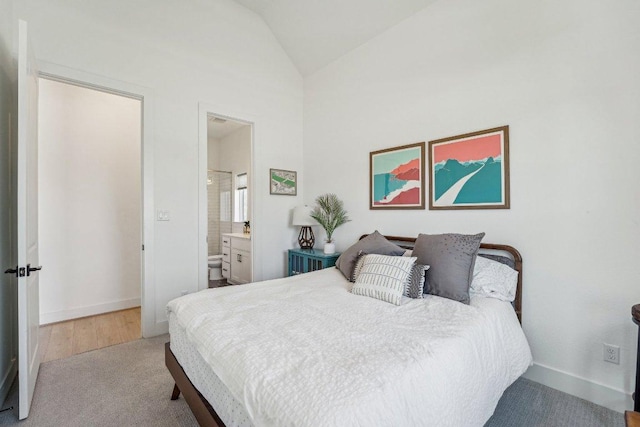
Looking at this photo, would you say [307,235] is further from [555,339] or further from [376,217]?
[555,339]

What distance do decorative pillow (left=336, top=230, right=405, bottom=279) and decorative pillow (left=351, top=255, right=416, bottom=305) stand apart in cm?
34

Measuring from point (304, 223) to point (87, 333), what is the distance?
98.4 inches

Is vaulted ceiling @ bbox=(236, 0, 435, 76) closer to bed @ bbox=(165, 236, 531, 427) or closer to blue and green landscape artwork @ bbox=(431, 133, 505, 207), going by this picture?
blue and green landscape artwork @ bbox=(431, 133, 505, 207)

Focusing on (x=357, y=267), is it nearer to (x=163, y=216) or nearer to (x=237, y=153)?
(x=163, y=216)

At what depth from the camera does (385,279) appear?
1977 mm

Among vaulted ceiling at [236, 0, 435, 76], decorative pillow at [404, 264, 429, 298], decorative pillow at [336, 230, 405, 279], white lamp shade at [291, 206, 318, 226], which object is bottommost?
decorative pillow at [404, 264, 429, 298]

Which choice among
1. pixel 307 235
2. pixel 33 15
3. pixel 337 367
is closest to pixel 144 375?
pixel 337 367

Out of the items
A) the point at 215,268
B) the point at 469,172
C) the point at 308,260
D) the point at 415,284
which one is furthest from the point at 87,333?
the point at 469,172

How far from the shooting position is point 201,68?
3123 millimetres

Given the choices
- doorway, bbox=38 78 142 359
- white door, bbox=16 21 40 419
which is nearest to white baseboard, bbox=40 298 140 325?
doorway, bbox=38 78 142 359

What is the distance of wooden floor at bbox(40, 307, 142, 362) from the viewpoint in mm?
2631

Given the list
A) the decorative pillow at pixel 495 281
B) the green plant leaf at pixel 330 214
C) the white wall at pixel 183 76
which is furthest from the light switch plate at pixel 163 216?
the decorative pillow at pixel 495 281

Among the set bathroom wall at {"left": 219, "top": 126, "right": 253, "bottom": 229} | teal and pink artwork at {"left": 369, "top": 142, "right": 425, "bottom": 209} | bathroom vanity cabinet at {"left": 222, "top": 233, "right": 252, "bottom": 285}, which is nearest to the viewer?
teal and pink artwork at {"left": 369, "top": 142, "right": 425, "bottom": 209}

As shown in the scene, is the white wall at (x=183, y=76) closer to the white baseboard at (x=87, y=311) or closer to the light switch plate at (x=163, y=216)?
the light switch plate at (x=163, y=216)
